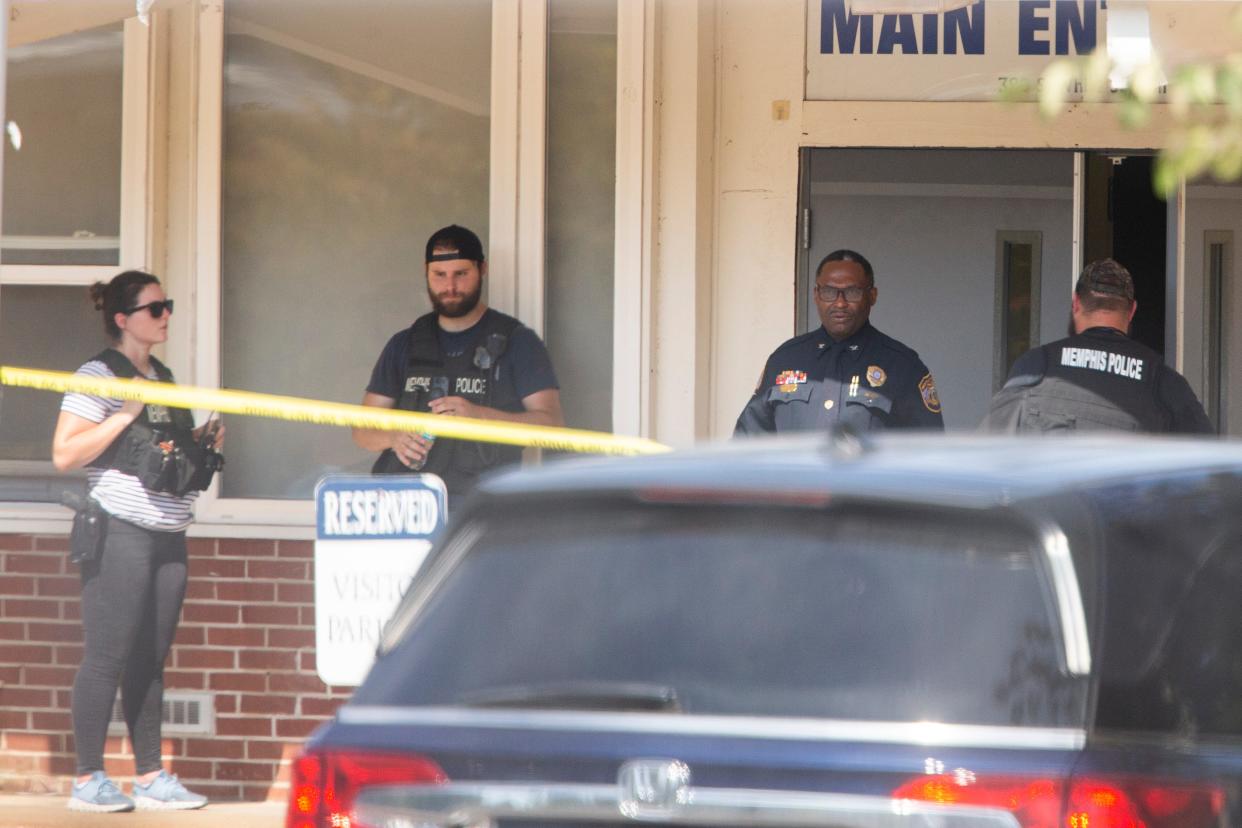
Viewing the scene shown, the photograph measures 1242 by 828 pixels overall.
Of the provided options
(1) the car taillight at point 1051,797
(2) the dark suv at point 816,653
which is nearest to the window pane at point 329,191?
(2) the dark suv at point 816,653

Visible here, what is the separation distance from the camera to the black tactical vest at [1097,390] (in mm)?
6281

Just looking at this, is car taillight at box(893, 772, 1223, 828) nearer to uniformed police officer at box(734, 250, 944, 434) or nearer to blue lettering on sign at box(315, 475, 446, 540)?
blue lettering on sign at box(315, 475, 446, 540)

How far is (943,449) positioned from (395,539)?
2.47 m

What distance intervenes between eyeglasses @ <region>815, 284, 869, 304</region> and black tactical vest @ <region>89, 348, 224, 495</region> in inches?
90.7

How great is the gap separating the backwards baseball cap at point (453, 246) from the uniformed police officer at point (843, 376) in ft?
4.15

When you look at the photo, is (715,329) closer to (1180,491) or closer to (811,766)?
(1180,491)

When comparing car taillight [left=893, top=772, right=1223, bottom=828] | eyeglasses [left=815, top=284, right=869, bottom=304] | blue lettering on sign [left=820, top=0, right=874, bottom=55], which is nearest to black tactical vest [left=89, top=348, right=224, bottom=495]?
eyeglasses [left=815, top=284, right=869, bottom=304]

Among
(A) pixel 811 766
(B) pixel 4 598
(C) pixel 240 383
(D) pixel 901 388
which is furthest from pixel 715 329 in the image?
(A) pixel 811 766

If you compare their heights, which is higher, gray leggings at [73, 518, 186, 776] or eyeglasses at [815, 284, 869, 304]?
eyeglasses at [815, 284, 869, 304]

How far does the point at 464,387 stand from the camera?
7.31m

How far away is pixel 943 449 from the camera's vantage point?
3141 mm

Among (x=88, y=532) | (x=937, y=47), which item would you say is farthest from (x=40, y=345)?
(x=937, y=47)

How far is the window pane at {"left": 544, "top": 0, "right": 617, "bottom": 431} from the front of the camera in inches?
300

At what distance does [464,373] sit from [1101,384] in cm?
244
